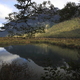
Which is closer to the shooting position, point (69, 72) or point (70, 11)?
point (69, 72)

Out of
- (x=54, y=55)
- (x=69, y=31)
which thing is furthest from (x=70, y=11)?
(x=69, y=31)

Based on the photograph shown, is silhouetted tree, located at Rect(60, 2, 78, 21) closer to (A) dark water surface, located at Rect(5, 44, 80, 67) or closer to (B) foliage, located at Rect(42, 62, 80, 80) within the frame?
(B) foliage, located at Rect(42, 62, 80, 80)

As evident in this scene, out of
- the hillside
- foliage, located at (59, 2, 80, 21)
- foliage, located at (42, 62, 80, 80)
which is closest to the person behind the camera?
foliage, located at (42, 62, 80, 80)

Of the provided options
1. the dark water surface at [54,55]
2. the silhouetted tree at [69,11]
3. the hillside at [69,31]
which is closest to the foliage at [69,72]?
the silhouetted tree at [69,11]

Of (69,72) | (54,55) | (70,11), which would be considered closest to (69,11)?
(70,11)

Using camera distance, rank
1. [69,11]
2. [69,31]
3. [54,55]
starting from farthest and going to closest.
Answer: [69,31] < [54,55] < [69,11]

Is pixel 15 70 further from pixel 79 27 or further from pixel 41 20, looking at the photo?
pixel 79 27

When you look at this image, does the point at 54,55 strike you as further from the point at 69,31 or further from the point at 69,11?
the point at 69,31

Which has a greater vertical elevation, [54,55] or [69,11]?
[69,11]

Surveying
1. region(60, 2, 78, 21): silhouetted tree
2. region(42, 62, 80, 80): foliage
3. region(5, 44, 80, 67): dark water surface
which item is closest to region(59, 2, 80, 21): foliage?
region(60, 2, 78, 21): silhouetted tree

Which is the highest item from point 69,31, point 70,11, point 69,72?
point 70,11

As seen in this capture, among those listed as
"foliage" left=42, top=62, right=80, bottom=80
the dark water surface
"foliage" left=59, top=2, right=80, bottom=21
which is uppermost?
"foliage" left=59, top=2, right=80, bottom=21

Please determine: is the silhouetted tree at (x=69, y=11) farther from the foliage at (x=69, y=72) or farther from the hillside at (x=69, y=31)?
the hillside at (x=69, y=31)

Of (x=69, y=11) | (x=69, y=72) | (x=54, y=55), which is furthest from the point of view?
(x=54, y=55)
